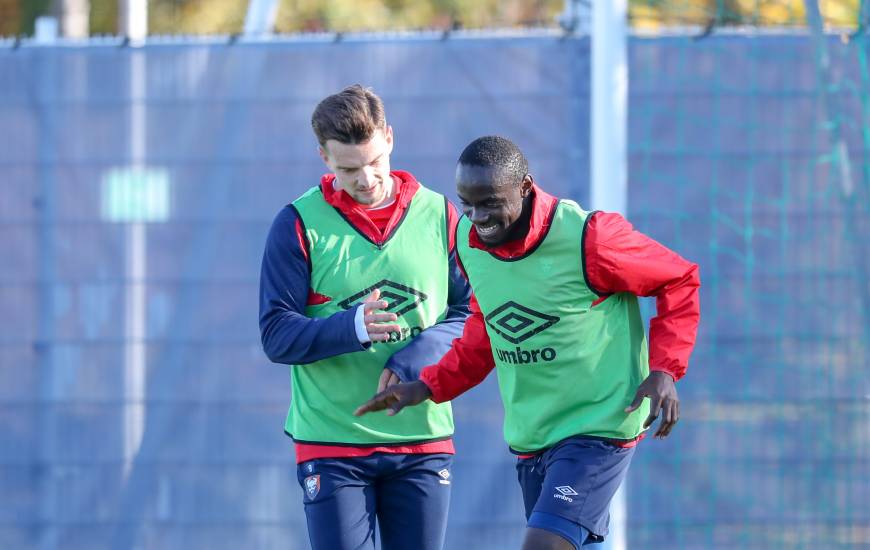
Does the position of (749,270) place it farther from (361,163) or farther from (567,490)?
(361,163)

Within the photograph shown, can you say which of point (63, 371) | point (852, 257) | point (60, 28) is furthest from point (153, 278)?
point (60, 28)

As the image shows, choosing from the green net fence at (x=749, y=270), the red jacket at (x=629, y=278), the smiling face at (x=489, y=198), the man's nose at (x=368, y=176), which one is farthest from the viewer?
the green net fence at (x=749, y=270)

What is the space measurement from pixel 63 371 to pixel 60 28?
Answer: 20.4 ft

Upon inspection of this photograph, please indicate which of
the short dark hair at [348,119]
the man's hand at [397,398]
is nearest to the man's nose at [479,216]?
the short dark hair at [348,119]

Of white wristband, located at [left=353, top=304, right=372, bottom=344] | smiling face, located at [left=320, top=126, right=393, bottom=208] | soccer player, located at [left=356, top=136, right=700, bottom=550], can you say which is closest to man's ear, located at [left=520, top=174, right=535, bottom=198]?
soccer player, located at [left=356, top=136, right=700, bottom=550]

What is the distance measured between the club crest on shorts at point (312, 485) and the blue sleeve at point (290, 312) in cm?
35

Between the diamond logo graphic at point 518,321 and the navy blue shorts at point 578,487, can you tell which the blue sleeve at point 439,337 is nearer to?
the diamond logo graphic at point 518,321

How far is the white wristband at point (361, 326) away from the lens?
3.34 metres

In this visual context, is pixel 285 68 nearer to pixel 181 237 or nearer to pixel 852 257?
pixel 181 237

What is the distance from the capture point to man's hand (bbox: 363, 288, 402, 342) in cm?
331

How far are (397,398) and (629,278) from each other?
0.76 meters

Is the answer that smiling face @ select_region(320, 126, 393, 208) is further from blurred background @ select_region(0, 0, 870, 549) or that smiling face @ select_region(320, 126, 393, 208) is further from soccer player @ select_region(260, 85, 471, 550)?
blurred background @ select_region(0, 0, 870, 549)

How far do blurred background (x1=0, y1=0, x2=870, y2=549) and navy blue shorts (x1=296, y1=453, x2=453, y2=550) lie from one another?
5.98 ft

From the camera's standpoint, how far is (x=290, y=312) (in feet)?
11.6
